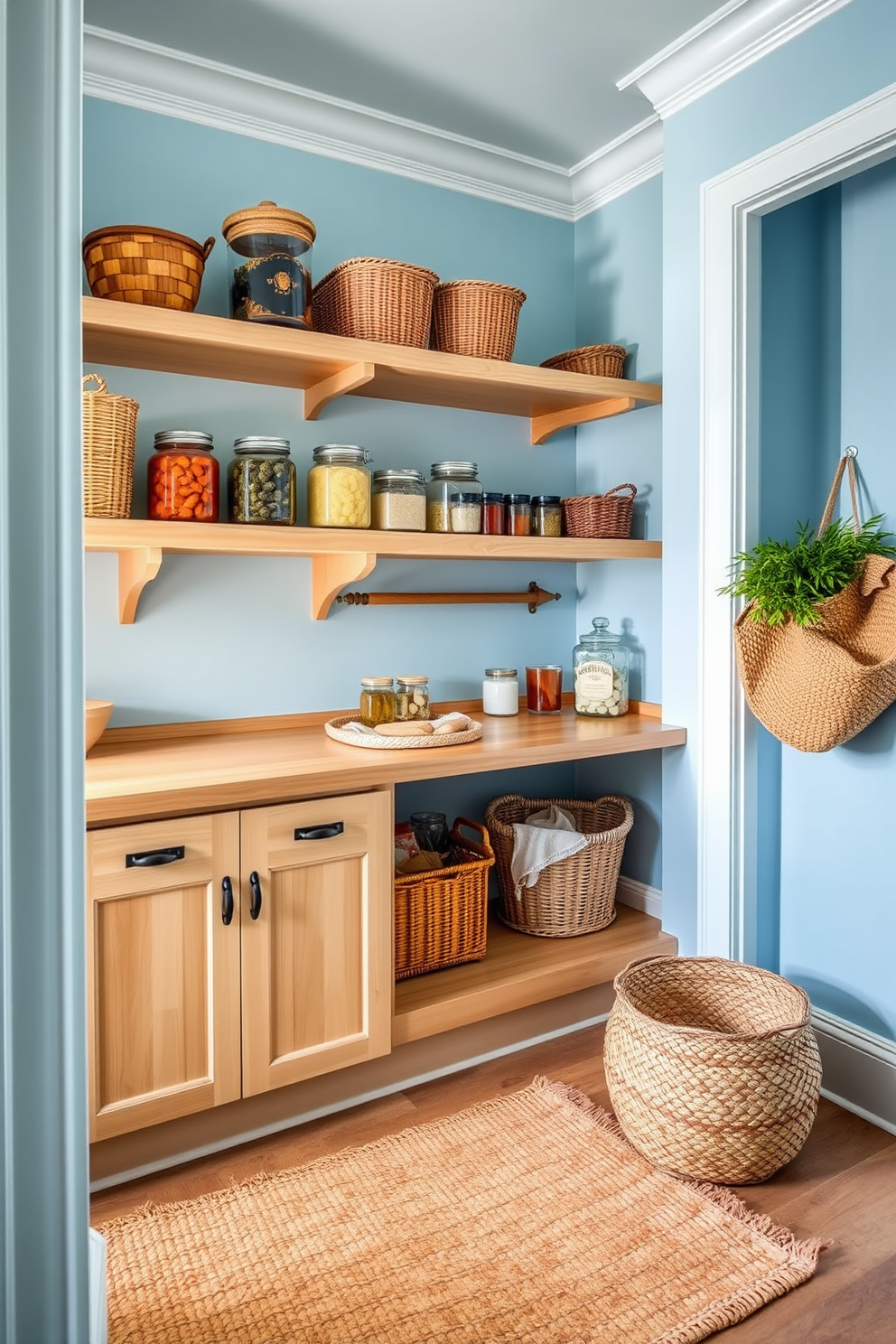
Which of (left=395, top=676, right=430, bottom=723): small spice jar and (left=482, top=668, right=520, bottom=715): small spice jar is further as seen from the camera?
(left=482, top=668, right=520, bottom=715): small spice jar

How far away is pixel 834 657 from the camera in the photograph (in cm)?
197

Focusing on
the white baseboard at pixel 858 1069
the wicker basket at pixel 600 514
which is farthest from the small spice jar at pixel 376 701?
the white baseboard at pixel 858 1069

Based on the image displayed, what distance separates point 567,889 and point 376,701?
73 centimetres

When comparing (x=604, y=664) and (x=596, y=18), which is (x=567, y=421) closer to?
(x=604, y=664)

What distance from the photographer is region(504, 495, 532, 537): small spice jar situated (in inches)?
100

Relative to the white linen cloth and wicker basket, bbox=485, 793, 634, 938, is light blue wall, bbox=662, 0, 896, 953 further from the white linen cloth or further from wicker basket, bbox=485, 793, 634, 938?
the white linen cloth

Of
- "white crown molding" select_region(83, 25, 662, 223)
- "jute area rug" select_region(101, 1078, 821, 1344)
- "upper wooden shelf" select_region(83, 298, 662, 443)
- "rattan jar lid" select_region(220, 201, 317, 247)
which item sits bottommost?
"jute area rug" select_region(101, 1078, 821, 1344)

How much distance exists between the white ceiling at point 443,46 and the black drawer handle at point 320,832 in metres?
1.78

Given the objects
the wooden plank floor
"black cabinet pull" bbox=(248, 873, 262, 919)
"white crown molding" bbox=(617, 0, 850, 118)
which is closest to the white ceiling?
"white crown molding" bbox=(617, 0, 850, 118)

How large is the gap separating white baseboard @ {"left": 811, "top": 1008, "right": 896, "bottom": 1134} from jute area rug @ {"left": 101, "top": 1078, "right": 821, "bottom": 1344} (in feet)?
1.66

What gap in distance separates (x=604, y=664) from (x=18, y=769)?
209 centimetres

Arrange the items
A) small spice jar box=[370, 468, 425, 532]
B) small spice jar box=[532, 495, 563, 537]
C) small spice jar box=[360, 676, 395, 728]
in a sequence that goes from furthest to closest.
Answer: small spice jar box=[532, 495, 563, 537]
small spice jar box=[360, 676, 395, 728]
small spice jar box=[370, 468, 425, 532]

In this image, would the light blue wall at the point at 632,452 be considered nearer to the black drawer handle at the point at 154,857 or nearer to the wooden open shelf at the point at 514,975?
the wooden open shelf at the point at 514,975

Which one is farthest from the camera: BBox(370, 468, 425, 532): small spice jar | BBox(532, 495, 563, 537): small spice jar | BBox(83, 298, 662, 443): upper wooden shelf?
BBox(532, 495, 563, 537): small spice jar
